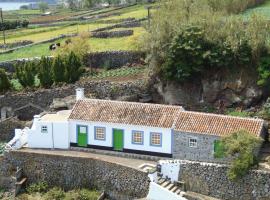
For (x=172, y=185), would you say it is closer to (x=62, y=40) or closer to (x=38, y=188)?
(x=38, y=188)

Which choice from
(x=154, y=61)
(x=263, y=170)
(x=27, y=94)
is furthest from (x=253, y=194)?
(x=27, y=94)

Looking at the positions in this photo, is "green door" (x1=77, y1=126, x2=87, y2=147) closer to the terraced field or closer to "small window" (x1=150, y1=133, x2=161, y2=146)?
"small window" (x1=150, y1=133, x2=161, y2=146)

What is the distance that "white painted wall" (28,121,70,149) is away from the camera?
34.2m

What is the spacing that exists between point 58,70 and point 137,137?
13.3 m

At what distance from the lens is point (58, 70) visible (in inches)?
1711

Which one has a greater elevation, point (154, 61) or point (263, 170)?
point (154, 61)

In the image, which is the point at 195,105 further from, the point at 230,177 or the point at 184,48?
the point at 230,177

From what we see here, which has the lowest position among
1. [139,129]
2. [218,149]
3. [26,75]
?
[218,149]

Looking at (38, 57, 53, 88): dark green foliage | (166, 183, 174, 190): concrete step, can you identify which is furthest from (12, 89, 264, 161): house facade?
(38, 57, 53, 88): dark green foliage

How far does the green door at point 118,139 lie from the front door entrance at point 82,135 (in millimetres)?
1940

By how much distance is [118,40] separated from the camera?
54.7 metres

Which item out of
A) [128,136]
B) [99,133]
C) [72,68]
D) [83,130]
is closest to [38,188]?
[83,130]

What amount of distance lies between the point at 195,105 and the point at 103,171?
400 inches

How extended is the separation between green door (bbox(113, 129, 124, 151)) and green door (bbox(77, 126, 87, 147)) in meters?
1.97
